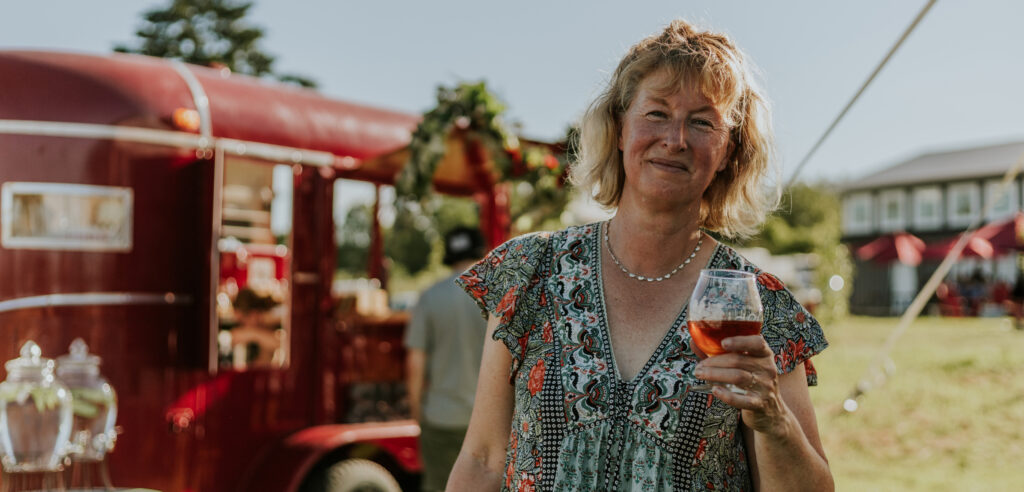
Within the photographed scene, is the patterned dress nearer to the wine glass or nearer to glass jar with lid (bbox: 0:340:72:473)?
the wine glass

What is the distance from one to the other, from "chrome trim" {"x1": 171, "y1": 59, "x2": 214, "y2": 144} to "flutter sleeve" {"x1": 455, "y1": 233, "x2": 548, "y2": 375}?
10.9 feet

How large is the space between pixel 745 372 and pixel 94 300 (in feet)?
13.4

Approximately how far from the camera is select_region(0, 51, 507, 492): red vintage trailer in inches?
188

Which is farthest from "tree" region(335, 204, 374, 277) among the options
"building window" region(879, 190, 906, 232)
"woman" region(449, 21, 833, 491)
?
"building window" region(879, 190, 906, 232)

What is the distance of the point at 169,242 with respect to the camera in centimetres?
505

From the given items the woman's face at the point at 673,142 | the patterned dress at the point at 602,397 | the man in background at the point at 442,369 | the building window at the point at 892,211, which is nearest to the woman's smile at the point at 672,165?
the woman's face at the point at 673,142

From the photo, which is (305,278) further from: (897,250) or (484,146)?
(897,250)

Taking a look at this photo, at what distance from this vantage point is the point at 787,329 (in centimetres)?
204

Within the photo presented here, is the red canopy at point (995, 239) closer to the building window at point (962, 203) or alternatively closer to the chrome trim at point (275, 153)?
the building window at point (962, 203)

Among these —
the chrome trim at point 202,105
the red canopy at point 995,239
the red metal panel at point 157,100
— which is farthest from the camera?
the red canopy at point 995,239

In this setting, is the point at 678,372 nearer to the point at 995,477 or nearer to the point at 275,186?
the point at 275,186

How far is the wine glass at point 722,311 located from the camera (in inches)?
66.1

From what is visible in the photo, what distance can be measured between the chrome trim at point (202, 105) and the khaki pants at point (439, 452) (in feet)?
6.47

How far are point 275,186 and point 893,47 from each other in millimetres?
3471
